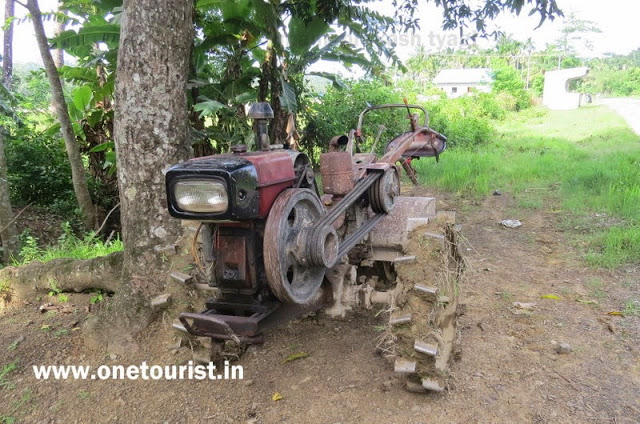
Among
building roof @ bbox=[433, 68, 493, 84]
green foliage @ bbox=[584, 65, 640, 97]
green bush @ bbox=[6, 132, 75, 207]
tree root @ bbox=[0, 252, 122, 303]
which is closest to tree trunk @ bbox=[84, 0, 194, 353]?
tree root @ bbox=[0, 252, 122, 303]

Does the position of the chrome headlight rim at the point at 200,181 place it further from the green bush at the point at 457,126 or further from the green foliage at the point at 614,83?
the green foliage at the point at 614,83

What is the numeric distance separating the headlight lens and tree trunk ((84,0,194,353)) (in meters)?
1.17

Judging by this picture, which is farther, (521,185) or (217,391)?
(521,185)

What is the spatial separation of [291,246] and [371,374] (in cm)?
104

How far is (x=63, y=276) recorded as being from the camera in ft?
12.3

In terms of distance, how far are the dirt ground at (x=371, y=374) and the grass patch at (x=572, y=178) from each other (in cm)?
97

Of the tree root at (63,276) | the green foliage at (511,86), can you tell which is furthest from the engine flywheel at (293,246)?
the green foliage at (511,86)

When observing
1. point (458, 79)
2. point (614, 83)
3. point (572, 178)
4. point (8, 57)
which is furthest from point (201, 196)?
point (614, 83)

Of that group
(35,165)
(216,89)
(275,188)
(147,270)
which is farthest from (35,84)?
(275,188)

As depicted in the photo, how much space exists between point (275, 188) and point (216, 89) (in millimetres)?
4088

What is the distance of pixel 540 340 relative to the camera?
3041mm

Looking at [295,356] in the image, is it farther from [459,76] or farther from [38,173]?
[459,76]

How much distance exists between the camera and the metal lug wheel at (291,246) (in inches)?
77.0

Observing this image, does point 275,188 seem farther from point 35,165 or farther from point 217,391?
point 35,165
